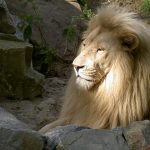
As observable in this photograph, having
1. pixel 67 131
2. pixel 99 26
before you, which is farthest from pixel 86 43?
pixel 67 131

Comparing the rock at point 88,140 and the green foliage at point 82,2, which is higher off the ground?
the green foliage at point 82,2

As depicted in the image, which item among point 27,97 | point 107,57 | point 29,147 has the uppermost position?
point 107,57

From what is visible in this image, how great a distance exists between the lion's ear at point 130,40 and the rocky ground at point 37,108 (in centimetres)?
137

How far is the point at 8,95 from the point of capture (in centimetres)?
530

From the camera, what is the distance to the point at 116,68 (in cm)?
378

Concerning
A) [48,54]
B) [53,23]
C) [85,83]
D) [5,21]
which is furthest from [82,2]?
[85,83]

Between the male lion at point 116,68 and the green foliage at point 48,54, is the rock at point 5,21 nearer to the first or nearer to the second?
the green foliage at point 48,54

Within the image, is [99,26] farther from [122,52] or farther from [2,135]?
[2,135]

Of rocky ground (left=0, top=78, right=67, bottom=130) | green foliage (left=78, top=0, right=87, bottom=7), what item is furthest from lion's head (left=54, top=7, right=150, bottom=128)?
green foliage (left=78, top=0, right=87, bottom=7)

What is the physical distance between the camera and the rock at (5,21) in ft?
18.3

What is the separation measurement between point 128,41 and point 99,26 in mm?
259

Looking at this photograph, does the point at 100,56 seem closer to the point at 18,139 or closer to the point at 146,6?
the point at 18,139

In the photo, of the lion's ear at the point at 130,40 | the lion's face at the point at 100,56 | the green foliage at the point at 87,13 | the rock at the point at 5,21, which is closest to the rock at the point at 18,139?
the lion's face at the point at 100,56

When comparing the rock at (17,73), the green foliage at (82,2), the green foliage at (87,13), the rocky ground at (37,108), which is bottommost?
the rocky ground at (37,108)
